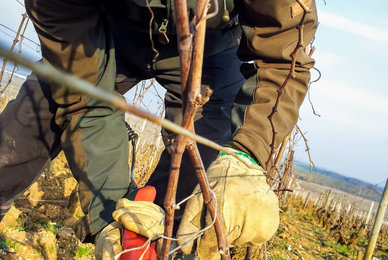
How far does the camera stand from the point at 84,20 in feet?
4.95

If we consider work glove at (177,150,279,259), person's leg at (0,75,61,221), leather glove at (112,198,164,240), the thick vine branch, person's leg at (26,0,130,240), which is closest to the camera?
work glove at (177,150,279,259)

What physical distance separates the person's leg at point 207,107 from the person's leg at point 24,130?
680 millimetres

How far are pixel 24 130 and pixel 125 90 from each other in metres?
0.66

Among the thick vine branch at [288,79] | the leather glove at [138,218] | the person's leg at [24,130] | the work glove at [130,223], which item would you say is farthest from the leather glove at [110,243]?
the person's leg at [24,130]

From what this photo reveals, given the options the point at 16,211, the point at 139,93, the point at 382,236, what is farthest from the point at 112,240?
the point at 382,236

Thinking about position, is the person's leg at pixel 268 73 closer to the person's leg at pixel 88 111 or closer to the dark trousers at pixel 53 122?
the dark trousers at pixel 53 122

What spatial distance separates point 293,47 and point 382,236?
16.6 meters

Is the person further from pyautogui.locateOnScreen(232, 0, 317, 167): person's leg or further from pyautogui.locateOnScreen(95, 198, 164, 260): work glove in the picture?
pyautogui.locateOnScreen(95, 198, 164, 260): work glove

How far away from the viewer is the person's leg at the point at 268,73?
1.27m

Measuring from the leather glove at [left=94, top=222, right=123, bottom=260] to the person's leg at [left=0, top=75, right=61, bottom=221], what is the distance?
0.86 m

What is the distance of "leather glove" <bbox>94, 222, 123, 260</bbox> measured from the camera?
1164 millimetres

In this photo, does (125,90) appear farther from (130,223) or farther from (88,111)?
(130,223)

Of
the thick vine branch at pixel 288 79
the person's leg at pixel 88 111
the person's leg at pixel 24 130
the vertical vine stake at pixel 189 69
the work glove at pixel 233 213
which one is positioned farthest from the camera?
the person's leg at pixel 24 130

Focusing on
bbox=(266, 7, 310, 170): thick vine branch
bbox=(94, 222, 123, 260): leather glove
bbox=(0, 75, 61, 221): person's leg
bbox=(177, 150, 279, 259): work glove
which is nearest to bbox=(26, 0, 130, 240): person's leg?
bbox=(0, 75, 61, 221): person's leg
